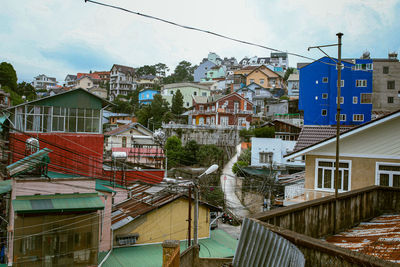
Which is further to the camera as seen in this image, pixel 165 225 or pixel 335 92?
pixel 335 92

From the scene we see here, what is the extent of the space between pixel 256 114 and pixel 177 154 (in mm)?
18796

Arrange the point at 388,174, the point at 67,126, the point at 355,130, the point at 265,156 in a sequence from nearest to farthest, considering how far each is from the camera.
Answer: the point at 388,174 → the point at 355,130 → the point at 67,126 → the point at 265,156

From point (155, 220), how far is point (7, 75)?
4103 centimetres

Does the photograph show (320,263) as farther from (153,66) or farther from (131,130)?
(153,66)

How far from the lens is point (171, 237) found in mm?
16047

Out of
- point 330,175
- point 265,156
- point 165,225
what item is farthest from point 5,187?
point 265,156

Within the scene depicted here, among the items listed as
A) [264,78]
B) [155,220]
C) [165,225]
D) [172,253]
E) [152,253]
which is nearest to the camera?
[172,253]

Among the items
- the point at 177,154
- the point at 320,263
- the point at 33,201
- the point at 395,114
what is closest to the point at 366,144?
the point at 395,114

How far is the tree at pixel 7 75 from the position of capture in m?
44.6

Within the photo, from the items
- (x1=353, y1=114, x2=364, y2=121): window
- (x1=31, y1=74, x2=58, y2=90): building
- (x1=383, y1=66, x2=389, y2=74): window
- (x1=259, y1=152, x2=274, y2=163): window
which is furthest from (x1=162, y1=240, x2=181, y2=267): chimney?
(x1=31, y1=74, x2=58, y2=90): building

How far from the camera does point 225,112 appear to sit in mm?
48062

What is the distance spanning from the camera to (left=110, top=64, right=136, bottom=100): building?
84.2m

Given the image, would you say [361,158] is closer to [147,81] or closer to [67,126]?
[67,126]

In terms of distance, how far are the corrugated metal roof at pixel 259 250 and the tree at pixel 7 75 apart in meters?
51.2
